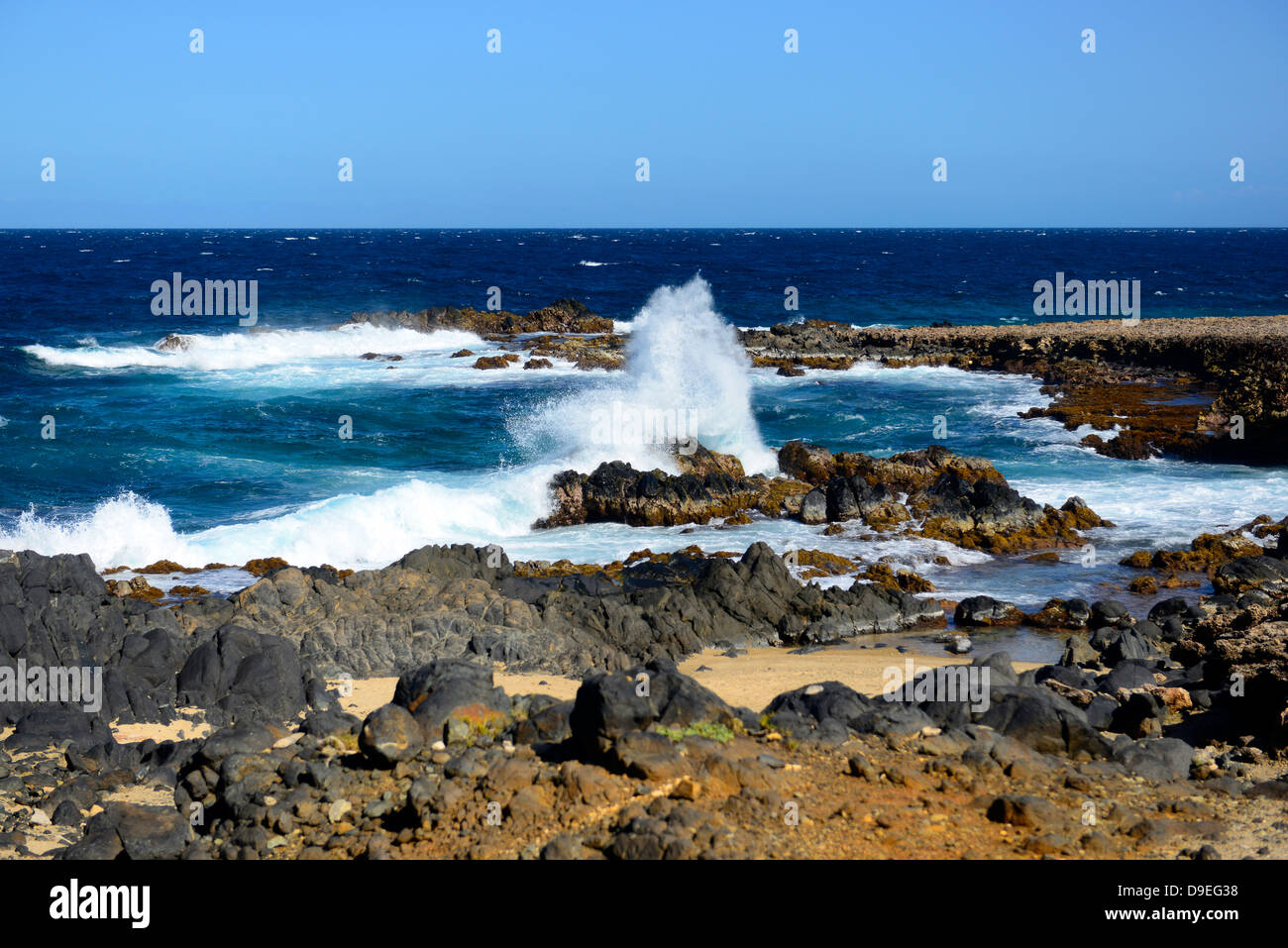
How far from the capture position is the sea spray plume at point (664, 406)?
2333 cm

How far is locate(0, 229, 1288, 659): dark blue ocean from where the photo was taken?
18.0 metres

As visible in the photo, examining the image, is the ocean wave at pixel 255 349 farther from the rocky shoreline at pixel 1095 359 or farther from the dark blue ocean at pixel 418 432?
the rocky shoreline at pixel 1095 359

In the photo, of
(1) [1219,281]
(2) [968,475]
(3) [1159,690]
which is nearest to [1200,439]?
(2) [968,475]

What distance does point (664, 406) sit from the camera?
87.4 ft

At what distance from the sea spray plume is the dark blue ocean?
3.5 inches

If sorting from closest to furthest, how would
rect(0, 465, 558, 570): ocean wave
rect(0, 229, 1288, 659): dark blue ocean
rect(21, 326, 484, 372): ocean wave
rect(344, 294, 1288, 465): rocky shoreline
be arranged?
1. rect(0, 465, 558, 570): ocean wave
2. rect(0, 229, 1288, 659): dark blue ocean
3. rect(344, 294, 1288, 465): rocky shoreline
4. rect(21, 326, 484, 372): ocean wave


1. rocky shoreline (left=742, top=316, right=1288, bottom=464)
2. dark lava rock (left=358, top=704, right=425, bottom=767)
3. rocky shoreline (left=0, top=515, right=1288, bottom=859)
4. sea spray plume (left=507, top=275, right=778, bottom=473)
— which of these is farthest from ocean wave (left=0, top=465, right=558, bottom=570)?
rocky shoreline (left=742, top=316, right=1288, bottom=464)

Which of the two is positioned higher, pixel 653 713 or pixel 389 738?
pixel 653 713

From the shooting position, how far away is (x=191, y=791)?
842cm

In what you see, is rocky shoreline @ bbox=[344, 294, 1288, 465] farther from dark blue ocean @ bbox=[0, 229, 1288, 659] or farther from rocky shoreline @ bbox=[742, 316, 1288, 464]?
dark blue ocean @ bbox=[0, 229, 1288, 659]

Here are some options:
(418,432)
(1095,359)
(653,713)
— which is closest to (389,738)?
(653,713)

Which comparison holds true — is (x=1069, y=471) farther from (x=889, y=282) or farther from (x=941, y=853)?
(x=889, y=282)

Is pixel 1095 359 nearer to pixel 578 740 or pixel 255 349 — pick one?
pixel 255 349

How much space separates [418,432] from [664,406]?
6543mm
